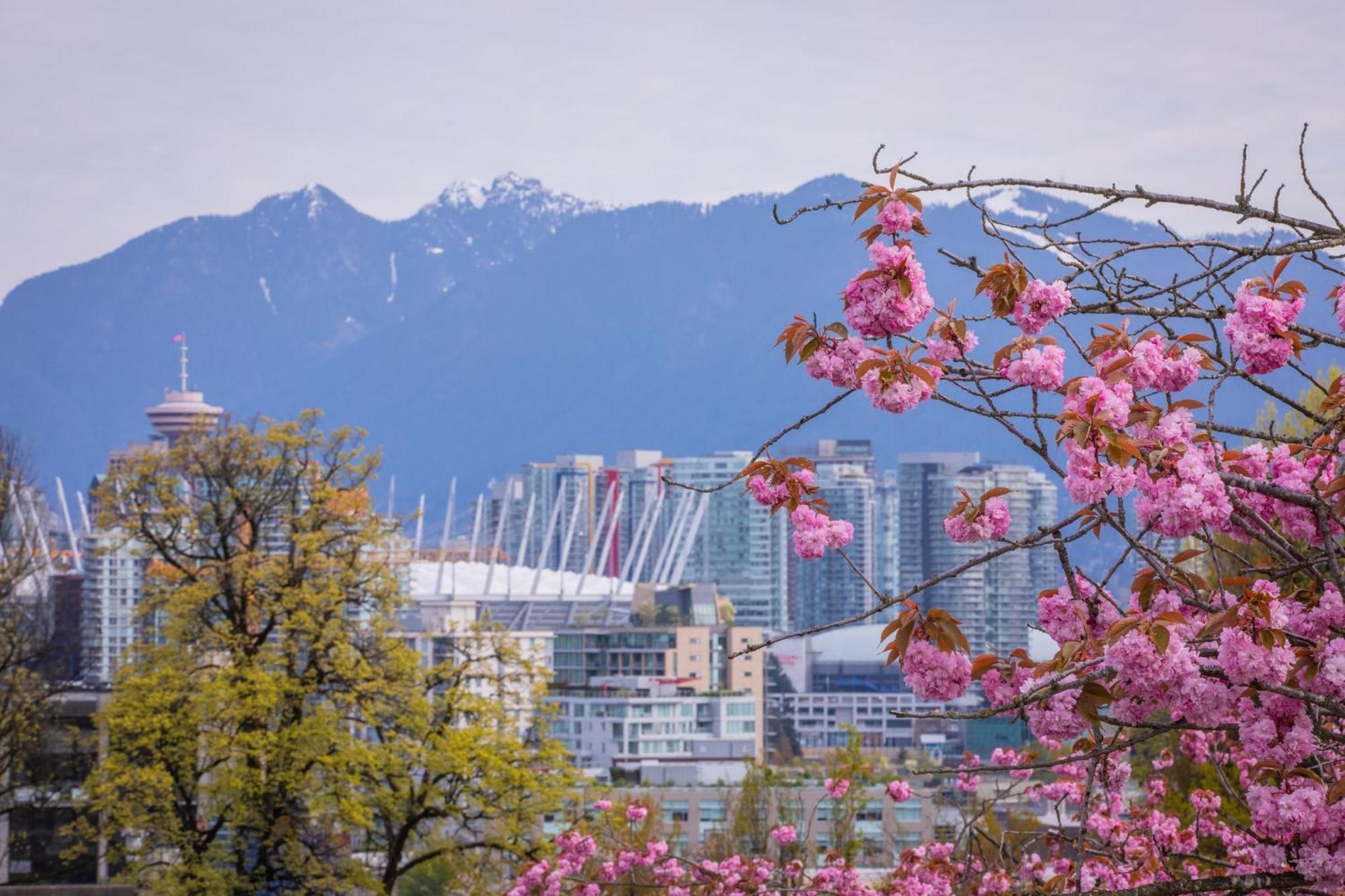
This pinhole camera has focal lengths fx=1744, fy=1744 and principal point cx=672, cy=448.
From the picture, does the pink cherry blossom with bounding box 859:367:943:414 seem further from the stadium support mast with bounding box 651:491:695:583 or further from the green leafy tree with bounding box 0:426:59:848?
the stadium support mast with bounding box 651:491:695:583

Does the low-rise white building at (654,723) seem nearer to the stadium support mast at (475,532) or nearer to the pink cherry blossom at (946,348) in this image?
the stadium support mast at (475,532)

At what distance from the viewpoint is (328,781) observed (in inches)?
521

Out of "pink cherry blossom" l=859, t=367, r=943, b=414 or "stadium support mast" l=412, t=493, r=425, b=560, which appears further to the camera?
"stadium support mast" l=412, t=493, r=425, b=560

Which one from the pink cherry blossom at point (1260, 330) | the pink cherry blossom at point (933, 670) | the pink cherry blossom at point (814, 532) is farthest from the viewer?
the pink cherry blossom at point (814, 532)

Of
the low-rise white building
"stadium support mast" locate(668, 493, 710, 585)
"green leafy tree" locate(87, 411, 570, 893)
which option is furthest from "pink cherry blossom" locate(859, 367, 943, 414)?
"stadium support mast" locate(668, 493, 710, 585)

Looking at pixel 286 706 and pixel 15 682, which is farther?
pixel 15 682

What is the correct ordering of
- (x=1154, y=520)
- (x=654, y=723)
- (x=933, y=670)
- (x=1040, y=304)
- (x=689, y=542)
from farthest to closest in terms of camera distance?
(x=689, y=542) → (x=654, y=723) → (x=1040, y=304) → (x=933, y=670) → (x=1154, y=520)

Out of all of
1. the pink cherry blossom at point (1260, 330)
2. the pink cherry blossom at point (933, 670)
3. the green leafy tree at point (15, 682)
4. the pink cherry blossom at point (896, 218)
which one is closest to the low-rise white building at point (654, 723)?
the green leafy tree at point (15, 682)

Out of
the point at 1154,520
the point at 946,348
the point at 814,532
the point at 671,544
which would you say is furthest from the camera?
the point at 671,544

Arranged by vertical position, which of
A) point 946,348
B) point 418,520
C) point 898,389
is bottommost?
point 898,389

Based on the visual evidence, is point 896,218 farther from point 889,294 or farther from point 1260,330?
point 1260,330

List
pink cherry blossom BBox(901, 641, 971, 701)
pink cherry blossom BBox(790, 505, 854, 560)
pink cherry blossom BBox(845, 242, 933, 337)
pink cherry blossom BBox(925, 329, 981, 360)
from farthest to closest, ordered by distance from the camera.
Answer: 1. pink cherry blossom BBox(790, 505, 854, 560)
2. pink cherry blossom BBox(925, 329, 981, 360)
3. pink cherry blossom BBox(845, 242, 933, 337)
4. pink cherry blossom BBox(901, 641, 971, 701)

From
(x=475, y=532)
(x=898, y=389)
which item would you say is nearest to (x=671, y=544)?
(x=475, y=532)

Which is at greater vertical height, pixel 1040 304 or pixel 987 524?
pixel 1040 304
